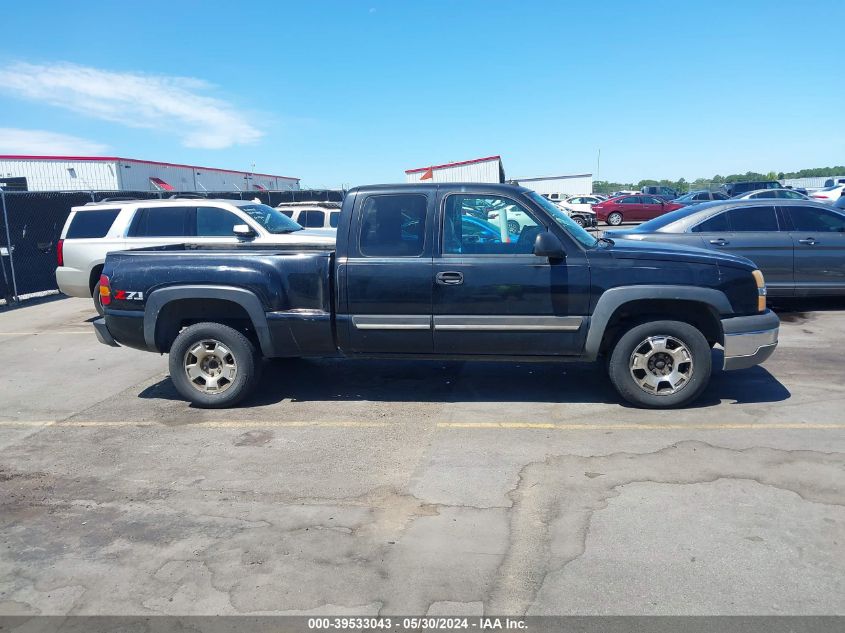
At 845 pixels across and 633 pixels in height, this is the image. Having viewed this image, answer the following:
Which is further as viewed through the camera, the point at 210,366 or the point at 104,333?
the point at 104,333

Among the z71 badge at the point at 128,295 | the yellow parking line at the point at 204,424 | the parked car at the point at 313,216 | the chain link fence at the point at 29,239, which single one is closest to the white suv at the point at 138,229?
the chain link fence at the point at 29,239

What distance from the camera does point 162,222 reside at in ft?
35.9

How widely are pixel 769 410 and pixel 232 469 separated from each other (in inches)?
177

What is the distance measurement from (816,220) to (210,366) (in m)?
8.81

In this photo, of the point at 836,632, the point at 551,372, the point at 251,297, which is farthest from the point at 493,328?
the point at 836,632

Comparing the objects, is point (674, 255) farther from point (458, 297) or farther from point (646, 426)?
point (458, 297)

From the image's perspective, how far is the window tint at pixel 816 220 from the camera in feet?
32.5

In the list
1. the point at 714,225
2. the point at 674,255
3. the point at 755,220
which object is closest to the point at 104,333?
the point at 674,255

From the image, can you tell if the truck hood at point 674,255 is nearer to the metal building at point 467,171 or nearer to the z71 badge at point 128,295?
the z71 badge at point 128,295

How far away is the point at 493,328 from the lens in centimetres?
576

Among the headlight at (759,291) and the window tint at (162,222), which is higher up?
the window tint at (162,222)

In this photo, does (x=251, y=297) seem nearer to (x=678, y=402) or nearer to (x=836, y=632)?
(x=678, y=402)

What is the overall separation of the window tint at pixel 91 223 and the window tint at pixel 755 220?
9649 mm

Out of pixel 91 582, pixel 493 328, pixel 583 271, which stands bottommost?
pixel 91 582
